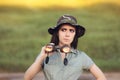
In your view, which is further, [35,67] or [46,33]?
[46,33]

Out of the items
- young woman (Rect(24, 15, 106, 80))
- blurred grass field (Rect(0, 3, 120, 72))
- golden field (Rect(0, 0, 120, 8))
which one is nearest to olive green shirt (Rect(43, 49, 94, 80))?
young woman (Rect(24, 15, 106, 80))

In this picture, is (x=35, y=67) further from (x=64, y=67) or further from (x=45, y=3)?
(x=45, y=3)

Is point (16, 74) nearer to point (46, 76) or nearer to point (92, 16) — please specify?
point (92, 16)

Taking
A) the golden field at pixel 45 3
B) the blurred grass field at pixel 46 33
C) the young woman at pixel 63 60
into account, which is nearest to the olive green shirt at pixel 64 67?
the young woman at pixel 63 60

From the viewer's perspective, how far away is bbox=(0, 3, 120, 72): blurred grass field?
862 cm

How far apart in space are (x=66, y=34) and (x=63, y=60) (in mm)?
181

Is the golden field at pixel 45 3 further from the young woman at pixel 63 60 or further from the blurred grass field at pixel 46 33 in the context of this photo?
the young woman at pixel 63 60

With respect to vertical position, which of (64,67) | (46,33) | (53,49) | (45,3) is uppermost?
(53,49)

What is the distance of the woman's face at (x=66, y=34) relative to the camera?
11.0 ft

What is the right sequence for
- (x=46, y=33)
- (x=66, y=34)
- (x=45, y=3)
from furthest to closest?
1. (x=45, y=3)
2. (x=46, y=33)
3. (x=66, y=34)

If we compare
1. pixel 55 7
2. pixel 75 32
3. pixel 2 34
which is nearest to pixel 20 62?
pixel 2 34

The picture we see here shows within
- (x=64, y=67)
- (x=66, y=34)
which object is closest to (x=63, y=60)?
(x=64, y=67)

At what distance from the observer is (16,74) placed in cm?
816

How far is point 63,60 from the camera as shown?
3301mm
